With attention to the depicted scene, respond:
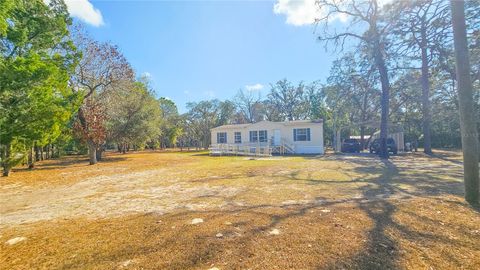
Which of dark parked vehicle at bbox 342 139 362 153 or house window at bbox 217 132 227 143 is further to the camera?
house window at bbox 217 132 227 143

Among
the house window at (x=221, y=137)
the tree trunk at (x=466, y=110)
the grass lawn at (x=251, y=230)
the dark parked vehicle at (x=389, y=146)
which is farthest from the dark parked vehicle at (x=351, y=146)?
the tree trunk at (x=466, y=110)

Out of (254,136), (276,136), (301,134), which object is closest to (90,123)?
(254,136)

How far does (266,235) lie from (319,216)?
1.31 meters

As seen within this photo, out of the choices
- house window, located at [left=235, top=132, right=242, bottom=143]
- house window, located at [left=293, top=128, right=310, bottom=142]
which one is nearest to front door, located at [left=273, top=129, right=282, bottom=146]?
house window, located at [left=293, top=128, right=310, bottom=142]

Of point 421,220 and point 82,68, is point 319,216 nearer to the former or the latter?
point 421,220

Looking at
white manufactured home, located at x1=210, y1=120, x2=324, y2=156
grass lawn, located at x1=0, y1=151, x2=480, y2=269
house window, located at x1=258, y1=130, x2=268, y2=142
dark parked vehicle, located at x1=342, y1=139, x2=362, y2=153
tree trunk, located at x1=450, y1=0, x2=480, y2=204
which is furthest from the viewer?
house window, located at x1=258, y1=130, x2=268, y2=142

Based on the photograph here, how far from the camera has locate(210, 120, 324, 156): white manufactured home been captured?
23.2 metres

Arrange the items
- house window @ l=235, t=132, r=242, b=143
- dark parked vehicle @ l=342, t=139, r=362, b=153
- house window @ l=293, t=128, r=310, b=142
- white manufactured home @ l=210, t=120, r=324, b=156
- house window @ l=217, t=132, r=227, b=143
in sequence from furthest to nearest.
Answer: house window @ l=217, t=132, r=227, b=143 → house window @ l=235, t=132, r=242, b=143 → dark parked vehicle @ l=342, t=139, r=362, b=153 → house window @ l=293, t=128, r=310, b=142 → white manufactured home @ l=210, t=120, r=324, b=156

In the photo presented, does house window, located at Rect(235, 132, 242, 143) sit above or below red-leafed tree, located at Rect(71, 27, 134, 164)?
below

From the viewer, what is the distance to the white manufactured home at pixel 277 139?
23172mm

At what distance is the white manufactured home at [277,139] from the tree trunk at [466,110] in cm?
1719

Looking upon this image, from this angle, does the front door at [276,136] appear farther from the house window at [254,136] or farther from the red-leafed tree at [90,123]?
the red-leafed tree at [90,123]

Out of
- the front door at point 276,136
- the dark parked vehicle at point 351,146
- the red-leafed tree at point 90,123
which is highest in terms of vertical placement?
the red-leafed tree at point 90,123

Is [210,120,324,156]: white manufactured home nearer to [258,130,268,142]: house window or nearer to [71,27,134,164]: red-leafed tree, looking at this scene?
[258,130,268,142]: house window
